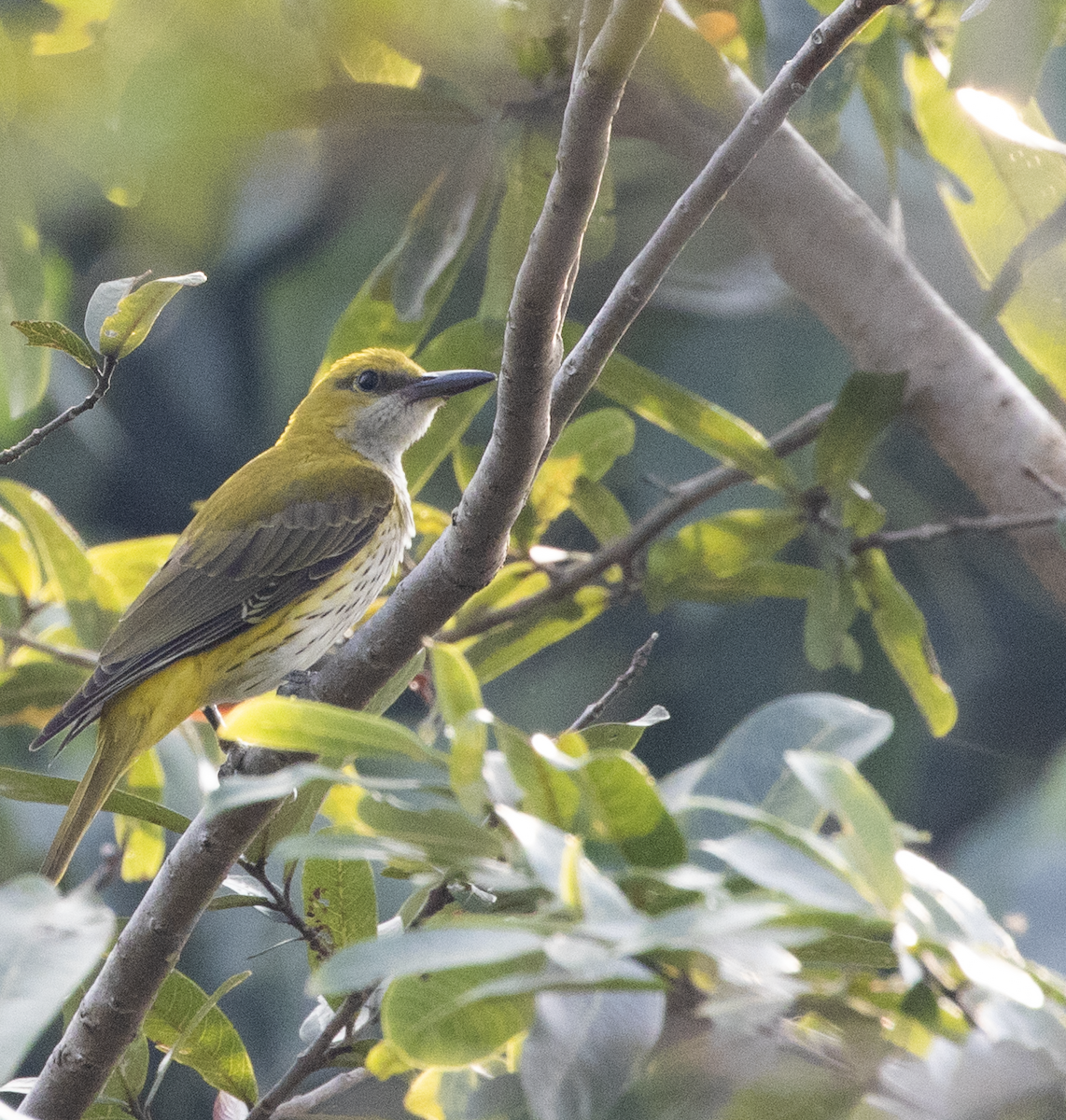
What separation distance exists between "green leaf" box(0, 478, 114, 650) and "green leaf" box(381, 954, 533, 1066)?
1593 mm

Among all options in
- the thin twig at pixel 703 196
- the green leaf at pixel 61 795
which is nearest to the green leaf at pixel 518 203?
the thin twig at pixel 703 196

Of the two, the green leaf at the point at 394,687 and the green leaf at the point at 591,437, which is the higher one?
the green leaf at the point at 591,437

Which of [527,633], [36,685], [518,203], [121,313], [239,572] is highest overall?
[518,203]

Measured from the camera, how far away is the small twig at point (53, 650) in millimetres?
2260

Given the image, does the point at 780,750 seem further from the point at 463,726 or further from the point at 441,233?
the point at 441,233

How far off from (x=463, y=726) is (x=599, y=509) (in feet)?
5.26

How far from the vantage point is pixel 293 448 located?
292cm

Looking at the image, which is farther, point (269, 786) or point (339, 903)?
point (339, 903)

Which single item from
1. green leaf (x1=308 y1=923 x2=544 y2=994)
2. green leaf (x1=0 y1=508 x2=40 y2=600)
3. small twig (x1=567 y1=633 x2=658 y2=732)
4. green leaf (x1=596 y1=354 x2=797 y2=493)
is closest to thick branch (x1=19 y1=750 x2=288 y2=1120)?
small twig (x1=567 y1=633 x2=658 y2=732)

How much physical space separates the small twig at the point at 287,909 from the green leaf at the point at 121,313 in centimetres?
61

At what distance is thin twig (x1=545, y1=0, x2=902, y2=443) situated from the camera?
3.74 ft

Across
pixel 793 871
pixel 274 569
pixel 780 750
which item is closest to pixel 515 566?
pixel 274 569

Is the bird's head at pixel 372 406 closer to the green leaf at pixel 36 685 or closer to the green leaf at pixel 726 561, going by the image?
the green leaf at pixel 726 561

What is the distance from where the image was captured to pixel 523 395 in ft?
4.15
